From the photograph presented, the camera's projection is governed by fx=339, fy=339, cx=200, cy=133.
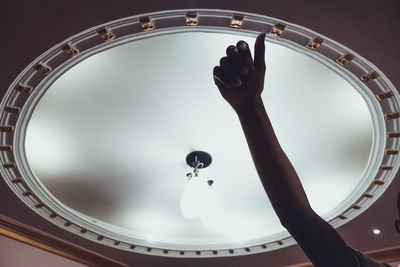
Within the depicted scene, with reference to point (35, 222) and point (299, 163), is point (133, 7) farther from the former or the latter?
point (35, 222)

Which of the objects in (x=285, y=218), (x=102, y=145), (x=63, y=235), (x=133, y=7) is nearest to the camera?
(x=285, y=218)

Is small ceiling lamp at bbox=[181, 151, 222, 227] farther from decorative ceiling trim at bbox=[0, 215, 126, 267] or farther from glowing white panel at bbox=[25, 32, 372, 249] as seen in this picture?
decorative ceiling trim at bbox=[0, 215, 126, 267]

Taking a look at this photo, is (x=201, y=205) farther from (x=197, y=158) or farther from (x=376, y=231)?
(x=376, y=231)

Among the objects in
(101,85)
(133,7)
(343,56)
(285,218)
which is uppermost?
(101,85)

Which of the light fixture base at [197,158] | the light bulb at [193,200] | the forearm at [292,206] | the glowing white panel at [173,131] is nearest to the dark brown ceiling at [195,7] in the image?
the glowing white panel at [173,131]

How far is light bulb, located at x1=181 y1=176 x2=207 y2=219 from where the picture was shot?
3192mm

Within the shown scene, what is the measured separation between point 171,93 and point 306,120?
1.43 m

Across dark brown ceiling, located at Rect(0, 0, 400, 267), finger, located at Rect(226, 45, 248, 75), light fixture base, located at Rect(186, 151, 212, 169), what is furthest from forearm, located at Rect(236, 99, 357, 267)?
light fixture base, located at Rect(186, 151, 212, 169)

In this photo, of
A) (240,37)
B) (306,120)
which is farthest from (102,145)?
(306,120)

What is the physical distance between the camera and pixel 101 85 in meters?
3.23

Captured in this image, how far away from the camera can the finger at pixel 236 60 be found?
0.62 m

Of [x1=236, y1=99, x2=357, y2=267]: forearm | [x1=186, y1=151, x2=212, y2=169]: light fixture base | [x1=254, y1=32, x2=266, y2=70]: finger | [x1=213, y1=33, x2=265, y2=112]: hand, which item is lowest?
[x1=236, y1=99, x2=357, y2=267]: forearm

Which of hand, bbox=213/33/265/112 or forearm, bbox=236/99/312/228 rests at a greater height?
hand, bbox=213/33/265/112

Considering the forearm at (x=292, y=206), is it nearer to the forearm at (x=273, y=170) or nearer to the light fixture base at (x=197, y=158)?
the forearm at (x=273, y=170)
